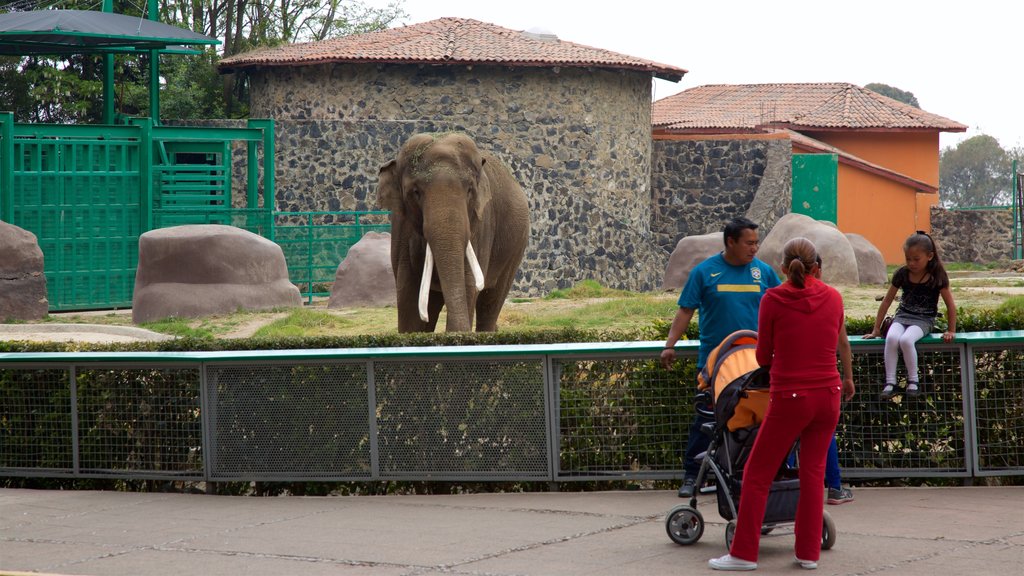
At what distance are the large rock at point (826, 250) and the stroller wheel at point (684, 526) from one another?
19.3 m

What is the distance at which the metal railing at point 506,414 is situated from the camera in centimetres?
934

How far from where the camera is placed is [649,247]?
32.7 meters

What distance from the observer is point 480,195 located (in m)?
13.7

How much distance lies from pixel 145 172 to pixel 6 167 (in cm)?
252

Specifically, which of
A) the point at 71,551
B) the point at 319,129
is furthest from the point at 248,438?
the point at 319,129

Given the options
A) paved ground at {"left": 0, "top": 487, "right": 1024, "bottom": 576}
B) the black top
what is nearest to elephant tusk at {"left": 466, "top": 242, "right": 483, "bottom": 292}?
paved ground at {"left": 0, "top": 487, "right": 1024, "bottom": 576}

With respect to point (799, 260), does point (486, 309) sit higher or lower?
lower

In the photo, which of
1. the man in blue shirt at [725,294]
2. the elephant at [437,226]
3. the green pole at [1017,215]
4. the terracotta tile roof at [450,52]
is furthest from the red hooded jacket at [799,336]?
the green pole at [1017,215]

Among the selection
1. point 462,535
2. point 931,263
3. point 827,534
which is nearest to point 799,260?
point 827,534

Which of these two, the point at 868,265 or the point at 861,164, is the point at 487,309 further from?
the point at 861,164

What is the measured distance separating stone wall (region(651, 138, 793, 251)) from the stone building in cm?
272

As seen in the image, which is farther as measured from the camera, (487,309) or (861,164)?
(861,164)

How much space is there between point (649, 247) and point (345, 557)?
25.6m

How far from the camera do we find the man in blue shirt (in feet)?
27.3
